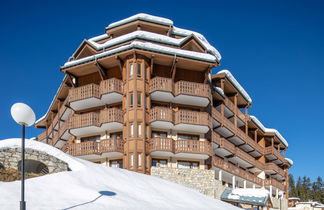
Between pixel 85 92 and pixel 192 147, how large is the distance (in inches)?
356

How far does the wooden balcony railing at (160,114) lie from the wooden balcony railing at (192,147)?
1.95 meters

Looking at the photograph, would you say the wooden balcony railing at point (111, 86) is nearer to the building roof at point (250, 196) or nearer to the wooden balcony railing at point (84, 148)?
the wooden balcony railing at point (84, 148)

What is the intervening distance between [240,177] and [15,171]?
29.5 metres

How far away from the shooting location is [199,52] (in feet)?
109

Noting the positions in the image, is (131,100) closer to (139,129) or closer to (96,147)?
(139,129)

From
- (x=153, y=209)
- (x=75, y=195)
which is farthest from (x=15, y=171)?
(x=153, y=209)

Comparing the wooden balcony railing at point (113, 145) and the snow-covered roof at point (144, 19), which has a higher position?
the snow-covered roof at point (144, 19)

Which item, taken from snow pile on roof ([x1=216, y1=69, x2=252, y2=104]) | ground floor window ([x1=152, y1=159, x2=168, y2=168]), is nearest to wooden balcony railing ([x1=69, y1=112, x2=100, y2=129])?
ground floor window ([x1=152, y1=159, x2=168, y2=168])

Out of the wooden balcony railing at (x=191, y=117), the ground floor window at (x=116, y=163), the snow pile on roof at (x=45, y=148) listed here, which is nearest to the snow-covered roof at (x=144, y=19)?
the wooden balcony railing at (x=191, y=117)

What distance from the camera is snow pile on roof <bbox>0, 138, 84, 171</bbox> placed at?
49.8ft

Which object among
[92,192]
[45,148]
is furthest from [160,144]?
[92,192]

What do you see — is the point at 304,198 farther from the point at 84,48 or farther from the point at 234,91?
the point at 84,48

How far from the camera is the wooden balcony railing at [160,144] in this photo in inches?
1127

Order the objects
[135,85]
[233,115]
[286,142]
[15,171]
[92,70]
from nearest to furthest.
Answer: [15,171]
[135,85]
[92,70]
[233,115]
[286,142]
